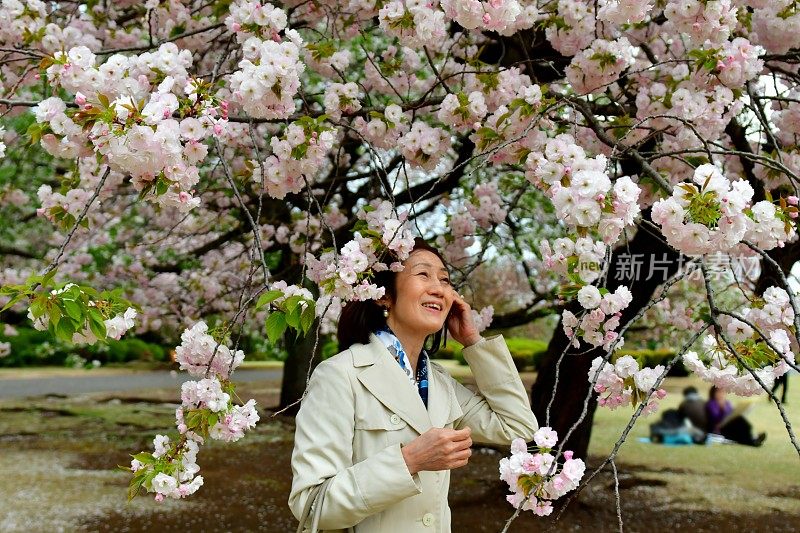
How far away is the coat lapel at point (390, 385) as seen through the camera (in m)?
1.90

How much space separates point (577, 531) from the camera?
18.7 feet

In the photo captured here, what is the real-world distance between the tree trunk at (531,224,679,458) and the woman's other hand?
260cm

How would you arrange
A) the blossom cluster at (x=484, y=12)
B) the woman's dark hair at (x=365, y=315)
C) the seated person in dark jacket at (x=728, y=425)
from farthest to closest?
1. the seated person in dark jacket at (x=728, y=425)
2. the blossom cluster at (x=484, y=12)
3. the woman's dark hair at (x=365, y=315)

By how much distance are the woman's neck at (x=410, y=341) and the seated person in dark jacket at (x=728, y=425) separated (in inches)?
364

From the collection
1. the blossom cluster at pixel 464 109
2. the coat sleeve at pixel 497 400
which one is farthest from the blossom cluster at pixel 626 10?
the coat sleeve at pixel 497 400

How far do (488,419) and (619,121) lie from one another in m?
1.44

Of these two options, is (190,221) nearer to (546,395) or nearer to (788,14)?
(546,395)

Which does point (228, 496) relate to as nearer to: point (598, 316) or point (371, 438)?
point (598, 316)

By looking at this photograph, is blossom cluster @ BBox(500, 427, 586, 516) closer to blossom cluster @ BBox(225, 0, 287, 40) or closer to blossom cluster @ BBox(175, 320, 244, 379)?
blossom cluster @ BBox(175, 320, 244, 379)

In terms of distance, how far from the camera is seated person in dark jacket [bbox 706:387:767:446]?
10.5 meters

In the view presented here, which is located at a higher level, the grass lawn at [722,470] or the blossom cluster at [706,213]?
the blossom cluster at [706,213]

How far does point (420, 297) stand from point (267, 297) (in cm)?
39

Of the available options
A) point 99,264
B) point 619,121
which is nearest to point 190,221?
point 99,264

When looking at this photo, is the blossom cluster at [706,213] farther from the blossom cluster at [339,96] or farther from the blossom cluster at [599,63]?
the blossom cluster at [339,96]
